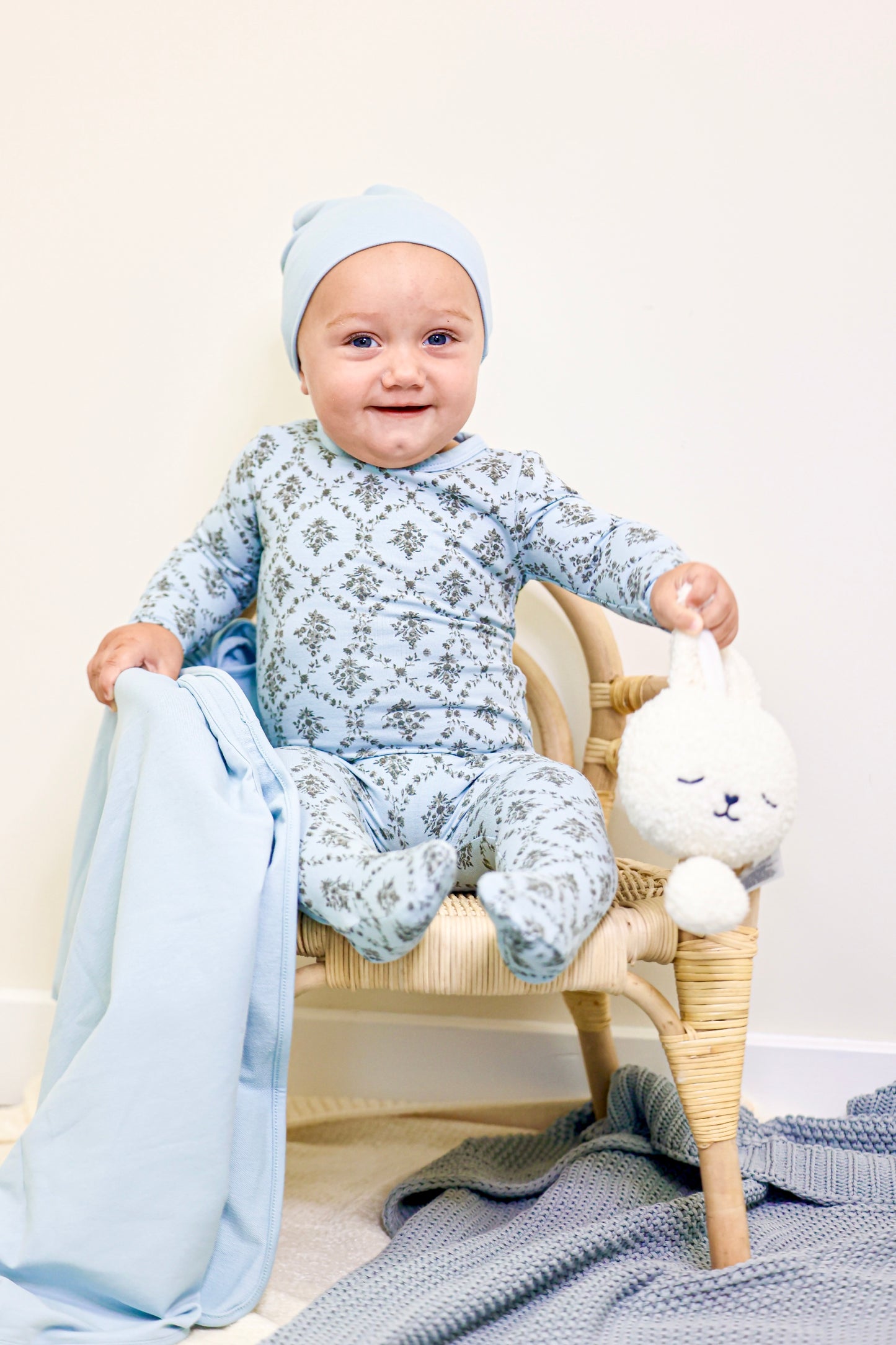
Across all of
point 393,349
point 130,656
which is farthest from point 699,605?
point 130,656

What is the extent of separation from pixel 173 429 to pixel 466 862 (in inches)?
27.6

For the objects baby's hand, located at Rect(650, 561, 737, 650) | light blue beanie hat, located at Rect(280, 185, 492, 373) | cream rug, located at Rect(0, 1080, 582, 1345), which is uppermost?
light blue beanie hat, located at Rect(280, 185, 492, 373)

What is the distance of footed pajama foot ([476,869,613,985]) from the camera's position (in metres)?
0.70

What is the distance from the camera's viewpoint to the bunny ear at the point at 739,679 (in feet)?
2.65

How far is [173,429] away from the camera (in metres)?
1.33

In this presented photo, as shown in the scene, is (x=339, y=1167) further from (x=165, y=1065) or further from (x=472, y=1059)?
(x=165, y=1065)

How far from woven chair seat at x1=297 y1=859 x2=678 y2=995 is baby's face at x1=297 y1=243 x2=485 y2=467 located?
465 millimetres

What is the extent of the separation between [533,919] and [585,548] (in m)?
0.42

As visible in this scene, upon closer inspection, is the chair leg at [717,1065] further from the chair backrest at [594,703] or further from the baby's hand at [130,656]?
the baby's hand at [130,656]

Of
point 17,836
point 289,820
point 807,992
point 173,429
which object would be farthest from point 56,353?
point 807,992

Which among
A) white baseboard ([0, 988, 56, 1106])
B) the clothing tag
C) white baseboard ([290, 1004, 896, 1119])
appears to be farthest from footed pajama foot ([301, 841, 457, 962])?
white baseboard ([0, 988, 56, 1106])

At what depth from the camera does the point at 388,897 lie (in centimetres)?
74

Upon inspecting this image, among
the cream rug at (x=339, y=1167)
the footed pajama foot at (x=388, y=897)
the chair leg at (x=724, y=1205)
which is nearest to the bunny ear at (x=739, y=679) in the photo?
the footed pajama foot at (x=388, y=897)

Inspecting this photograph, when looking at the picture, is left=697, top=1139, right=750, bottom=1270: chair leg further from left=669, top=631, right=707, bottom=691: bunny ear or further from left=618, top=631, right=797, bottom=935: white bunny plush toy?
left=669, top=631, right=707, bottom=691: bunny ear
